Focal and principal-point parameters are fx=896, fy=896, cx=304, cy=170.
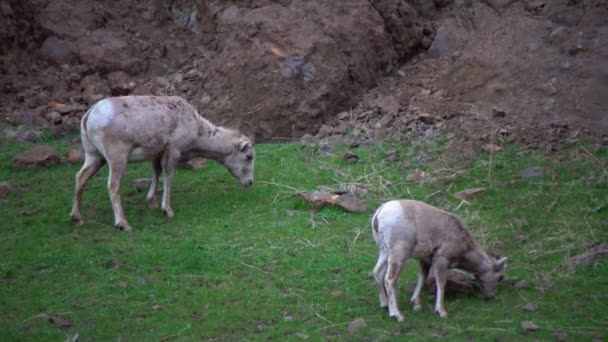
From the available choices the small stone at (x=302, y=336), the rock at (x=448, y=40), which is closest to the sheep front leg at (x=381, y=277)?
the small stone at (x=302, y=336)

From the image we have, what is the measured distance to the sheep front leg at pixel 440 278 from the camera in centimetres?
959

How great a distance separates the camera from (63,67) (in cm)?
1897

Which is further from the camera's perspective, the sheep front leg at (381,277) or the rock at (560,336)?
the sheep front leg at (381,277)

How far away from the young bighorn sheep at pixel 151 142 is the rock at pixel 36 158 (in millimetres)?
2270

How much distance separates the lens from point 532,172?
45.2ft

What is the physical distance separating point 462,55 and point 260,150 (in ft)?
14.1

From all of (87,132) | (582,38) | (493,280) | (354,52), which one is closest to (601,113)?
(582,38)

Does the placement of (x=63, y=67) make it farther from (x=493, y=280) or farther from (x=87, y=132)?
(x=493, y=280)

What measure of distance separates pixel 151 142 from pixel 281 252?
2.84 metres

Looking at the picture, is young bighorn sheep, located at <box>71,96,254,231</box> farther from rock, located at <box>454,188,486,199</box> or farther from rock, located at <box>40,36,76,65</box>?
rock, located at <box>40,36,76,65</box>

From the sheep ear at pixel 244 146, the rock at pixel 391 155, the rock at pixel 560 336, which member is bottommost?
the rock at pixel 391 155

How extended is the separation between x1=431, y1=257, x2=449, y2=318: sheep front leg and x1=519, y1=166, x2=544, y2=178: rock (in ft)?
14.3

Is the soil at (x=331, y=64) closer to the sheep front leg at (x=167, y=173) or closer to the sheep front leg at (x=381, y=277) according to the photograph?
the sheep front leg at (x=167, y=173)

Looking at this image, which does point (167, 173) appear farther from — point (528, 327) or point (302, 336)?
point (528, 327)
